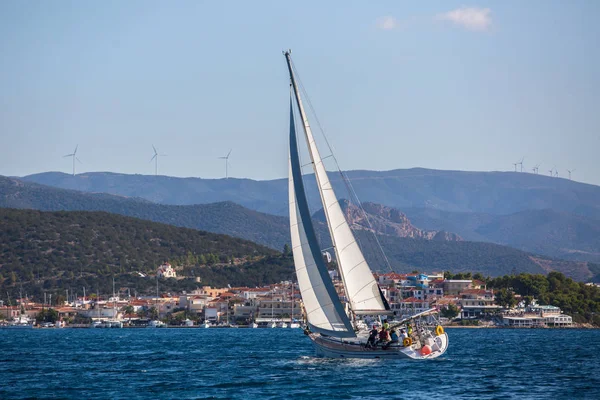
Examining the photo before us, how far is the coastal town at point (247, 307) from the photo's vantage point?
152500 mm

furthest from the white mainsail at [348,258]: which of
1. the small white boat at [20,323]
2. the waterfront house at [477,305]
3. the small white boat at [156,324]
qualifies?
the small white boat at [156,324]

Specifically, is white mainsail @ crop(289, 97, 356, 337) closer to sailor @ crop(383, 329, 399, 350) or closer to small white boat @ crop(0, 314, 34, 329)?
sailor @ crop(383, 329, 399, 350)

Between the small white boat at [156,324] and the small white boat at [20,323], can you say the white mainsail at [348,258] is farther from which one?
the small white boat at [156,324]

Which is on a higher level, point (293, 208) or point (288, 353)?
point (293, 208)

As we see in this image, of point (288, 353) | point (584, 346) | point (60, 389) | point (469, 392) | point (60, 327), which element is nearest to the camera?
point (469, 392)

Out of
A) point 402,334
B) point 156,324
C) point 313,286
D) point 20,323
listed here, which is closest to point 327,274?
point 313,286

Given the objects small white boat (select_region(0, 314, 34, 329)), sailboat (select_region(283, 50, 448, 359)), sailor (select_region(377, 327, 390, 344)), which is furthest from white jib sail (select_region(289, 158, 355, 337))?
small white boat (select_region(0, 314, 34, 329))

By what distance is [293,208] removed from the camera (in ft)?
180

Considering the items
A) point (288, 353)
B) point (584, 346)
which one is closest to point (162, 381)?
point (288, 353)

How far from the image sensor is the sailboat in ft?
178

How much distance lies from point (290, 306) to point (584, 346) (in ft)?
314

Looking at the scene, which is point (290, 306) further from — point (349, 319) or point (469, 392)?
point (469, 392)

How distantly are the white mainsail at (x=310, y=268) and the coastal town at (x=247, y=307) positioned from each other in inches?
3785

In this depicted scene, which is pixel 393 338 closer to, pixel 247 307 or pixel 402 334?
pixel 402 334
